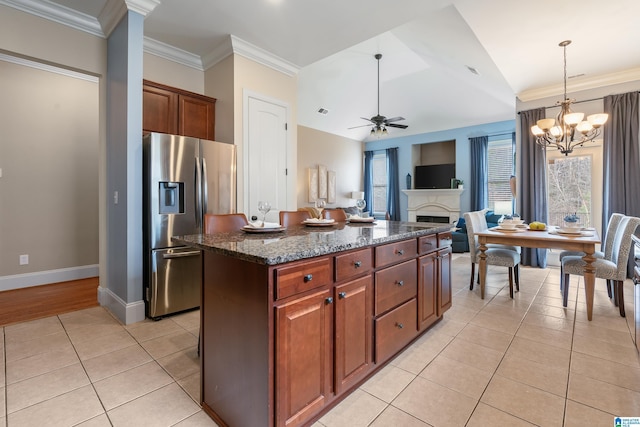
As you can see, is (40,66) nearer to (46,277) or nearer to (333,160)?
(46,277)

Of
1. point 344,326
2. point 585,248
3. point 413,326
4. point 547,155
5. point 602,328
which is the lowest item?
point 602,328

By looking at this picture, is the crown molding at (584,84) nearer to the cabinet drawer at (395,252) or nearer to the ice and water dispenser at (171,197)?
the cabinet drawer at (395,252)

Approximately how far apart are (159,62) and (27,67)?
1969 mm

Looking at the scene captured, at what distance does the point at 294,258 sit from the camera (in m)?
1.26

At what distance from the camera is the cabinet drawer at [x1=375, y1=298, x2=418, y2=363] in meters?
1.85

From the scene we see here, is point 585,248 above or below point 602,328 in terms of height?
above

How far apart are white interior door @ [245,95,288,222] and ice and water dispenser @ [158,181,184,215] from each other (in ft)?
2.61

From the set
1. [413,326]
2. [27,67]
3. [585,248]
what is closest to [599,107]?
[585,248]

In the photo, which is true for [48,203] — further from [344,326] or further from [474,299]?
[474,299]

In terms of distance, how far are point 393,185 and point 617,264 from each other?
243 inches

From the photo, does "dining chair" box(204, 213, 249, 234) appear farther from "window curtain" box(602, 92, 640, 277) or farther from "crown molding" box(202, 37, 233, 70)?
"window curtain" box(602, 92, 640, 277)

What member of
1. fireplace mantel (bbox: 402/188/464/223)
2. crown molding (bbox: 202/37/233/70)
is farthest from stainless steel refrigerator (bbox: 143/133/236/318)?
fireplace mantel (bbox: 402/188/464/223)

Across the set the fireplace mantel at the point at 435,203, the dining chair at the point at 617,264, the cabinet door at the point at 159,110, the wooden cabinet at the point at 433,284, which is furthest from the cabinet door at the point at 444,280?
the fireplace mantel at the point at 435,203

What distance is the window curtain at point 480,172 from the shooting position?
7211 millimetres
